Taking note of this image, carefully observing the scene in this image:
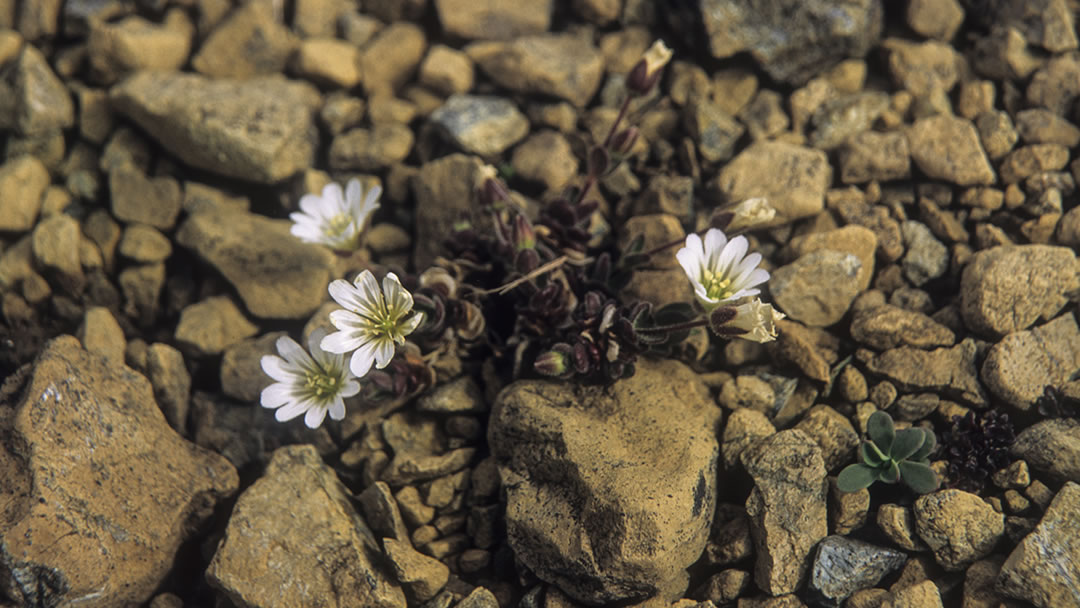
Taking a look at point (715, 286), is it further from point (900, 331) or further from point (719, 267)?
point (900, 331)

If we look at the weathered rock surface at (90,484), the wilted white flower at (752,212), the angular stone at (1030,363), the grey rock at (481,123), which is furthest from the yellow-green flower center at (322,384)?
the angular stone at (1030,363)

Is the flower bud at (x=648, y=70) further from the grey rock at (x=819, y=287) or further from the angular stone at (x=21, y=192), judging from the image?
the angular stone at (x=21, y=192)

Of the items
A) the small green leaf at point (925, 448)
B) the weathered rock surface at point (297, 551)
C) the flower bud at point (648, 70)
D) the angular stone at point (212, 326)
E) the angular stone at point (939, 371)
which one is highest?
the flower bud at point (648, 70)

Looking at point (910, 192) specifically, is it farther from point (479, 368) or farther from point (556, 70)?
point (479, 368)

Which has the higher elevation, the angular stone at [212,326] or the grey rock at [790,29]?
the grey rock at [790,29]

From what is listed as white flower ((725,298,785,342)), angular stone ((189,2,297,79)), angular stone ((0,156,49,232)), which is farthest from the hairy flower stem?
angular stone ((0,156,49,232))

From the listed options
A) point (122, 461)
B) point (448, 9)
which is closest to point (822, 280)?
point (448, 9)

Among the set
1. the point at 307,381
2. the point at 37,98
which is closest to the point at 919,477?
the point at 307,381
